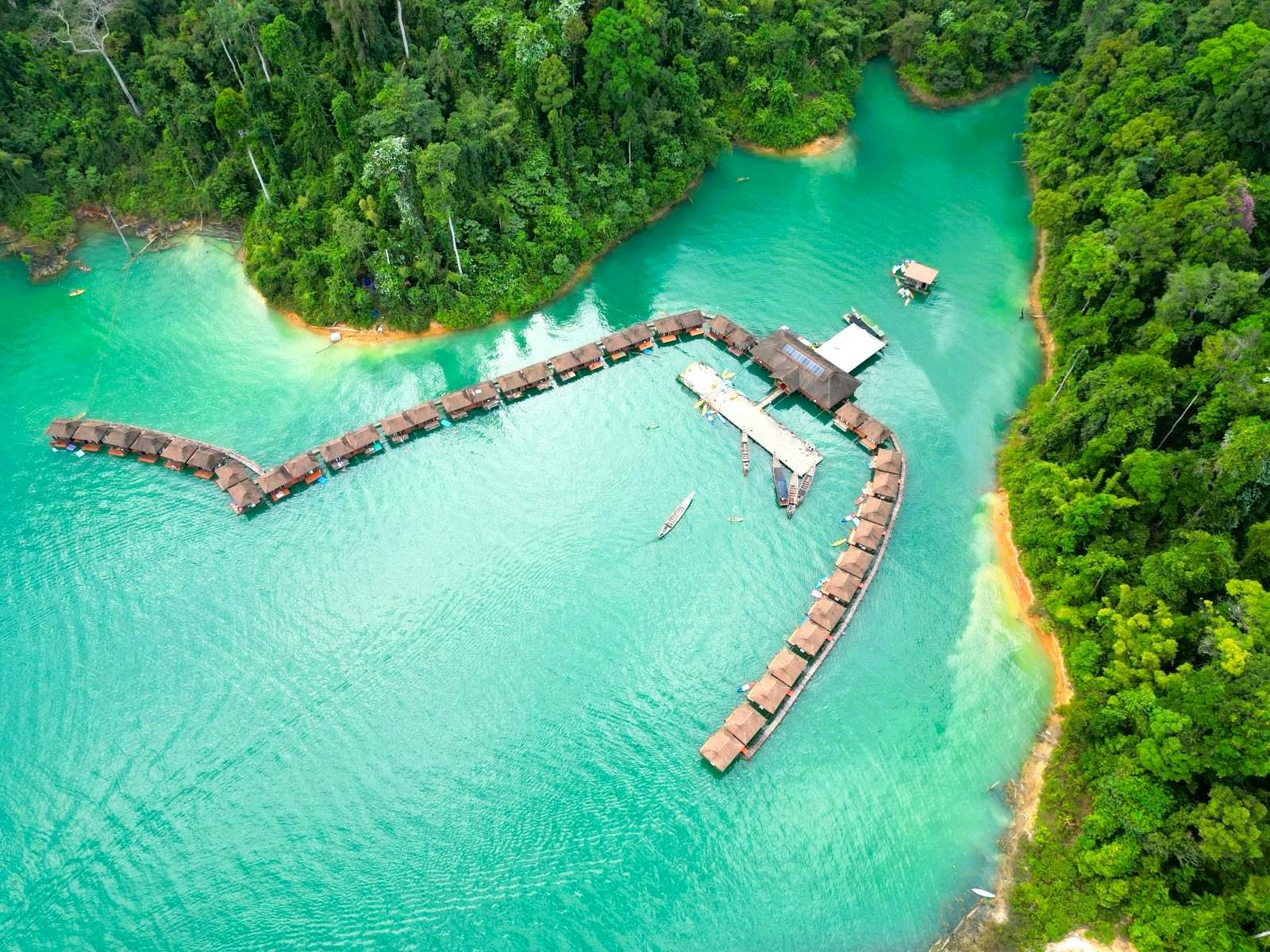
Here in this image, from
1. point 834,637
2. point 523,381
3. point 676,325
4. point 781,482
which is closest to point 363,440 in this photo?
point 523,381

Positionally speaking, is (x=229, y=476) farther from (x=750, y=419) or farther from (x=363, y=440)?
(x=750, y=419)

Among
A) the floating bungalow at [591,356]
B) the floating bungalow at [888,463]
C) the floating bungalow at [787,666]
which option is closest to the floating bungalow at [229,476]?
the floating bungalow at [591,356]

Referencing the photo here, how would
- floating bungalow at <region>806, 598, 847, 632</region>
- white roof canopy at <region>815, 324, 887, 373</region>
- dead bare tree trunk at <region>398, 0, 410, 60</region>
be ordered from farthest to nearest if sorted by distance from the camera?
dead bare tree trunk at <region>398, 0, 410, 60</region> → white roof canopy at <region>815, 324, 887, 373</region> → floating bungalow at <region>806, 598, 847, 632</region>

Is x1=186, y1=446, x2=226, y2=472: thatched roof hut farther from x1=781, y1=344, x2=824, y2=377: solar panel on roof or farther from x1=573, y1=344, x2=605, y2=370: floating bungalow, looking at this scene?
x1=781, y1=344, x2=824, y2=377: solar panel on roof

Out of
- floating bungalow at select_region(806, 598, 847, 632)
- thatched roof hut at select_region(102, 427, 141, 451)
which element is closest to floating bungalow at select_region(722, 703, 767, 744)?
floating bungalow at select_region(806, 598, 847, 632)

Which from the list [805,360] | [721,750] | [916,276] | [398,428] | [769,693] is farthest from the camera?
[916,276]

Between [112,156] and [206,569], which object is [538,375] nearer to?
[206,569]

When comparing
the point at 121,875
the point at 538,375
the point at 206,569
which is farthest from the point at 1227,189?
the point at 121,875
